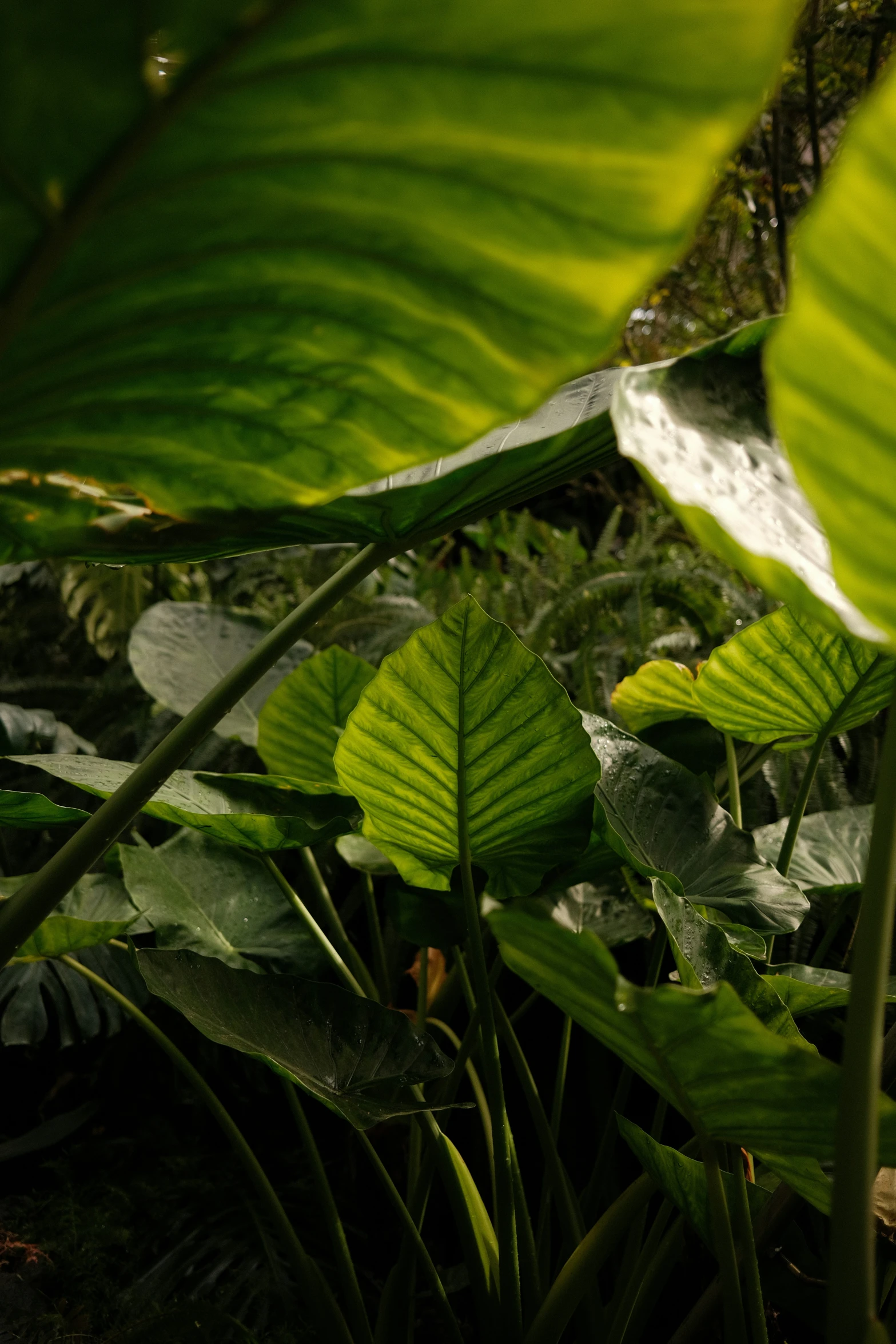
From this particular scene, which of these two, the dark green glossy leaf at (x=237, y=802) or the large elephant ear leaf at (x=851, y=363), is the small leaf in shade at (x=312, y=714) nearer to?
the dark green glossy leaf at (x=237, y=802)

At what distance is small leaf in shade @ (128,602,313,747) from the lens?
1.24m

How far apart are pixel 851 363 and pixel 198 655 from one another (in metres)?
1.18

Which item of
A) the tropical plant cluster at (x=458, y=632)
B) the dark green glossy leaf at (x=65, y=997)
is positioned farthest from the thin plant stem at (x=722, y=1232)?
the dark green glossy leaf at (x=65, y=997)

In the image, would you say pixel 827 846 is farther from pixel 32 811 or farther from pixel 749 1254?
pixel 32 811

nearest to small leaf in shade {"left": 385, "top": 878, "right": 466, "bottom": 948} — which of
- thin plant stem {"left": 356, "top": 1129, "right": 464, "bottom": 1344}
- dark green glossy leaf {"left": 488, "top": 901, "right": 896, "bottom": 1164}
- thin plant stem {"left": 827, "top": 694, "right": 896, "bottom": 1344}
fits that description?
thin plant stem {"left": 356, "top": 1129, "right": 464, "bottom": 1344}

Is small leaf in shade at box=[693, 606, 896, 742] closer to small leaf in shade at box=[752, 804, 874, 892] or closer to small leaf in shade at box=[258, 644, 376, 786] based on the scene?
small leaf in shade at box=[752, 804, 874, 892]

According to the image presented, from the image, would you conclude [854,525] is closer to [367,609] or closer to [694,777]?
[694,777]

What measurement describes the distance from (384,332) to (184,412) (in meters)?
0.13

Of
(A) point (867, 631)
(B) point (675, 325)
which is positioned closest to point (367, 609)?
(A) point (867, 631)

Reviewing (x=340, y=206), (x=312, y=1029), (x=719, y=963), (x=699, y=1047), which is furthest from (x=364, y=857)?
(x=340, y=206)

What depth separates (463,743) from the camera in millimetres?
733

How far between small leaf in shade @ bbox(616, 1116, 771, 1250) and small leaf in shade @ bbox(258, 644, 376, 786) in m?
0.54

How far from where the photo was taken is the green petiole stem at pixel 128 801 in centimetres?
57

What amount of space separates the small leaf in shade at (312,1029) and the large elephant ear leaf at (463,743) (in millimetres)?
159
